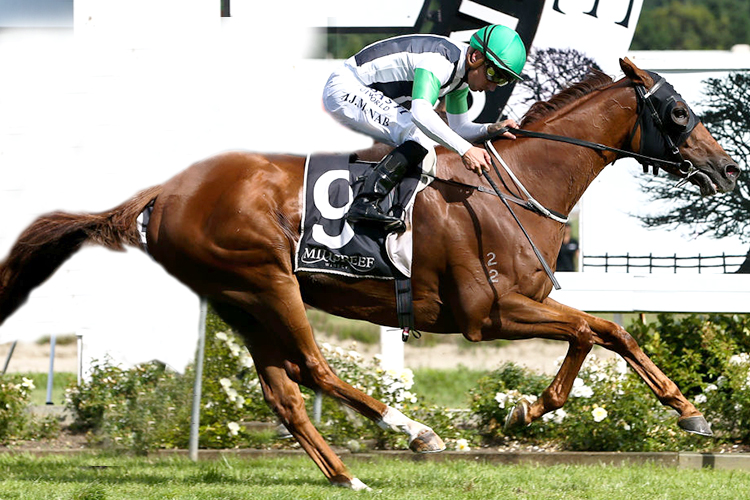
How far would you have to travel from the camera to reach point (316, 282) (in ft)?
18.2

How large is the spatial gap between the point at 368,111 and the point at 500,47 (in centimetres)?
79

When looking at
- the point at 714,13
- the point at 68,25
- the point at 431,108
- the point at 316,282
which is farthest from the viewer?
the point at 714,13

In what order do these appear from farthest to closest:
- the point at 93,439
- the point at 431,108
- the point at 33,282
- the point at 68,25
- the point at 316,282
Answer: the point at 68,25 → the point at 93,439 → the point at 33,282 → the point at 316,282 → the point at 431,108

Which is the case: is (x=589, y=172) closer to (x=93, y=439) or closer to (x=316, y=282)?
(x=316, y=282)

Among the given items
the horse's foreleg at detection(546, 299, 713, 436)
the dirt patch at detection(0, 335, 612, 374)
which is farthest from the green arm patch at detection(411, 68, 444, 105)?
the dirt patch at detection(0, 335, 612, 374)

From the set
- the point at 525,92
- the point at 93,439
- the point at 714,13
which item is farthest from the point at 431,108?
the point at 714,13

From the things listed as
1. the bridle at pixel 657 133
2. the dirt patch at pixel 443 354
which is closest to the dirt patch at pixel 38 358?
the dirt patch at pixel 443 354

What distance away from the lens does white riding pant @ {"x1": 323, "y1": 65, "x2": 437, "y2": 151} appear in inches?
214

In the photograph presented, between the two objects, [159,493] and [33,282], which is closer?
[159,493]

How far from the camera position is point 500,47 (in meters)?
5.25

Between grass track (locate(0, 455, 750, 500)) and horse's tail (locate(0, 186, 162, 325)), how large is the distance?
42.4 inches

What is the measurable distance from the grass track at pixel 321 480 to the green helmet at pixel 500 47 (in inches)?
86.6

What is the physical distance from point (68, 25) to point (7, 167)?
1.73 metres

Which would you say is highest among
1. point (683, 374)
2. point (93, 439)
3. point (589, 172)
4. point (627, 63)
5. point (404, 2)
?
point (404, 2)
